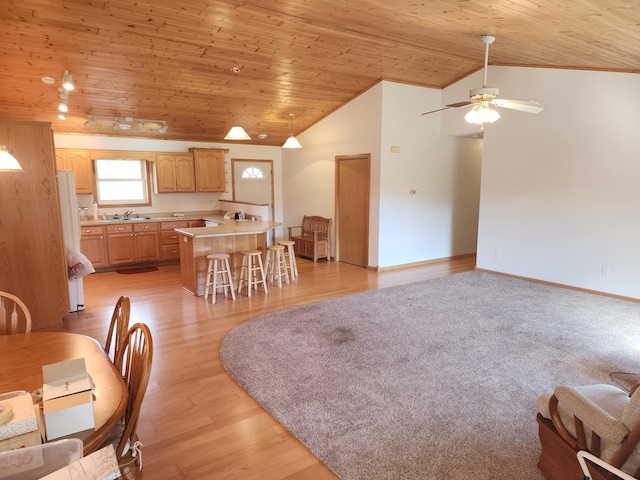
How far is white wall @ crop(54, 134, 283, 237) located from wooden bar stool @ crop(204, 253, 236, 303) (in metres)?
3.04

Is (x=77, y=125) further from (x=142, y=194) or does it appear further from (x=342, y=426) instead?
(x=342, y=426)

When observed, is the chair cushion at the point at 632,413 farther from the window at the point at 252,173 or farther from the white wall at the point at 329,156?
the window at the point at 252,173

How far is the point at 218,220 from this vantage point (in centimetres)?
728

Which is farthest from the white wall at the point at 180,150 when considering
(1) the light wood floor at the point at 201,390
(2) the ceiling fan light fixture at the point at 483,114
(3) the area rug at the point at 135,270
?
(2) the ceiling fan light fixture at the point at 483,114

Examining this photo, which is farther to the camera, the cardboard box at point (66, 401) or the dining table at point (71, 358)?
the dining table at point (71, 358)

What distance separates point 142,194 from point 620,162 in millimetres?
7936

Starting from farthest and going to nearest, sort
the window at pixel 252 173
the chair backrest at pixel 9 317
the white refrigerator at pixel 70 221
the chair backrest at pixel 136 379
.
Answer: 1. the window at pixel 252 173
2. the white refrigerator at pixel 70 221
3. the chair backrest at pixel 9 317
4. the chair backrest at pixel 136 379

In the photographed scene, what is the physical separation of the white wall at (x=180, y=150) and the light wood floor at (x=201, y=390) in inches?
86.4

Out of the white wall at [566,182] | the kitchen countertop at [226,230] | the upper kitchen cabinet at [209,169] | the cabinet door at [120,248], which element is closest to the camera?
the white wall at [566,182]

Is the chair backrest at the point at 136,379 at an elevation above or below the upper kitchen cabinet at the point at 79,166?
below

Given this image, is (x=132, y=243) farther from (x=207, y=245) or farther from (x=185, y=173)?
(x=207, y=245)

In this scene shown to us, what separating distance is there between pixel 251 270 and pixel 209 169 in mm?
3400

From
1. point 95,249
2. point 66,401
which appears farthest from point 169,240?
point 66,401

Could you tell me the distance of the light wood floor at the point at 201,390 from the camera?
227cm
